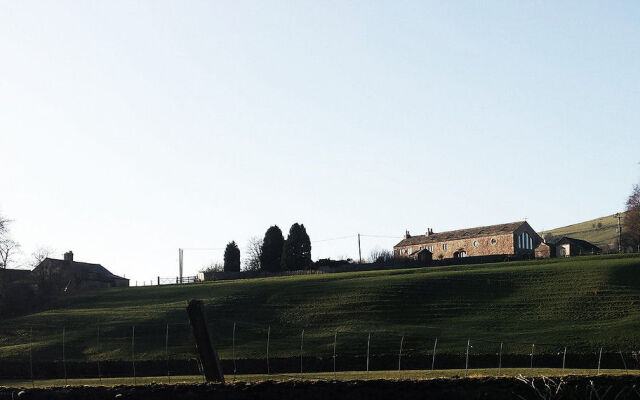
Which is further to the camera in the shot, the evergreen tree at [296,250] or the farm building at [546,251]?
the evergreen tree at [296,250]

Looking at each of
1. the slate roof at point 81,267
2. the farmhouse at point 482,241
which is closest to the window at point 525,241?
the farmhouse at point 482,241

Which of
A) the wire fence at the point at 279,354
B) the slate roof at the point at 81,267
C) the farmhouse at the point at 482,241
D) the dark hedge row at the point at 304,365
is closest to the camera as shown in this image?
the dark hedge row at the point at 304,365

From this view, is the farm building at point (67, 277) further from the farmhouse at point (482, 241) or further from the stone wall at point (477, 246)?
the stone wall at point (477, 246)

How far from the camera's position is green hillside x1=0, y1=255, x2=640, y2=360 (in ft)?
171

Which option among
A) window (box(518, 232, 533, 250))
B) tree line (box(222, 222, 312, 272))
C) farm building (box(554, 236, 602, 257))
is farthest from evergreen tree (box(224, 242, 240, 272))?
farm building (box(554, 236, 602, 257))

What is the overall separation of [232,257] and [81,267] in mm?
24510

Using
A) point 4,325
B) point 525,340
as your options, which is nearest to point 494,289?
point 525,340

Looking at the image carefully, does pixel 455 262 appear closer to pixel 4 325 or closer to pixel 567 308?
pixel 567 308

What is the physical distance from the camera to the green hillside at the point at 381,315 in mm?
52031

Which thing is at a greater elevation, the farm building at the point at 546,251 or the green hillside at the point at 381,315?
the farm building at the point at 546,251

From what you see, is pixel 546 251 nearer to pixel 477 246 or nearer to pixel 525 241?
pixel 525 241

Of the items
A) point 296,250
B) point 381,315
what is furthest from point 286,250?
point 381,315

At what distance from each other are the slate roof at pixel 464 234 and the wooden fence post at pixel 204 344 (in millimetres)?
101311

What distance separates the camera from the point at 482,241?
5027 inches
